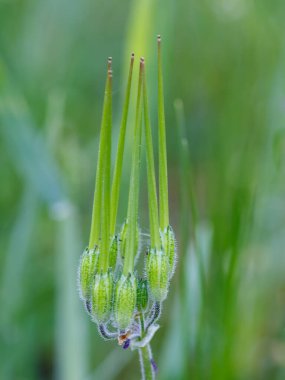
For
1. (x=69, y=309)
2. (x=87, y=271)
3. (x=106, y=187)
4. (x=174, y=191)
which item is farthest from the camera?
(x=174, y=191)

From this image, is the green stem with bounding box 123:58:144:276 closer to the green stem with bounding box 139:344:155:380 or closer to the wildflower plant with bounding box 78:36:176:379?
the wildflower plant with bounding box 78:36:176:379

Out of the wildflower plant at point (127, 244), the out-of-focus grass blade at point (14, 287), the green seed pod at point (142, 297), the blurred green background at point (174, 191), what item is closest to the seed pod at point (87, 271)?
the wildflower plant at point (127, 244)

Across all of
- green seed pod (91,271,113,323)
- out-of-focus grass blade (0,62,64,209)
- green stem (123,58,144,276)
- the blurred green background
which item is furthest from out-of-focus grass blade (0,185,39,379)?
green stem (123,58,144,276)

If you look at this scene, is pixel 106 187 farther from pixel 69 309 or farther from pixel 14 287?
pixel 14 287

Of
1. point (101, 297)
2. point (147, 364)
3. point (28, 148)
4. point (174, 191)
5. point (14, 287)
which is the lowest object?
point (147, 364)

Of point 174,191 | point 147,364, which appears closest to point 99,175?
point 147,364

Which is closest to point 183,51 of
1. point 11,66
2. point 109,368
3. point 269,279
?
point 11,66
